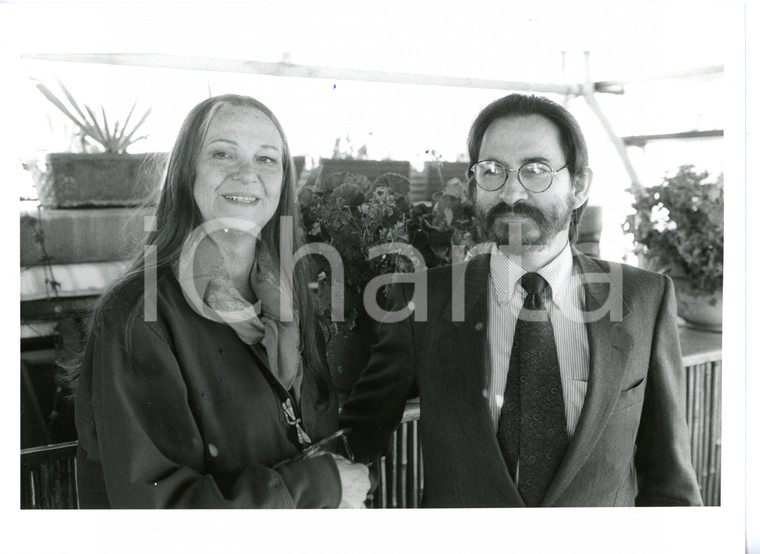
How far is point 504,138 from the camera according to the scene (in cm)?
194

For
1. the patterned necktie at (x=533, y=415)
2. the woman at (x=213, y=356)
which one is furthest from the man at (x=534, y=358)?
the woman at (x=213, y=356)

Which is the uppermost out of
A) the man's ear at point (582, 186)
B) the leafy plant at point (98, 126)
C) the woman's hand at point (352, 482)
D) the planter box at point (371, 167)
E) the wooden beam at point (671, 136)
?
the leafy plant at point (98, 126)

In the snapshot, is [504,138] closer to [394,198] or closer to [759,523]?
[394,198]

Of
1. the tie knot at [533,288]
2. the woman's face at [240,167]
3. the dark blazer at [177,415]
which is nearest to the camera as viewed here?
the dark blazer at [177,415]

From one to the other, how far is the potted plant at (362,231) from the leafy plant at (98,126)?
0.51 m

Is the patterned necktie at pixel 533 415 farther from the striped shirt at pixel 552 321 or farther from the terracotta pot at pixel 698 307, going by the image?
the terracotta pot at pixel 698 307

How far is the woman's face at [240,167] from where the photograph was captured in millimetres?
1843

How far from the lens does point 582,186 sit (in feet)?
6.49

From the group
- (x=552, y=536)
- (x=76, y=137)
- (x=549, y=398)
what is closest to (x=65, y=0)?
(x=76, y=137)

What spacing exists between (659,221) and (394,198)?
0.79 metres

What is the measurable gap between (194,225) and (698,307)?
142 centimetres

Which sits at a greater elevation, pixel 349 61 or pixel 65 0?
pixel 65 0

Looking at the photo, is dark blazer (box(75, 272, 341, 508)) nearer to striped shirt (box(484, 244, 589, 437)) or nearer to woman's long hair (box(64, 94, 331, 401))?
woman's long hair (box(64, 94, 331, 401))

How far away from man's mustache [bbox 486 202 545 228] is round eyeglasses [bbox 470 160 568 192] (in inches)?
1.9
